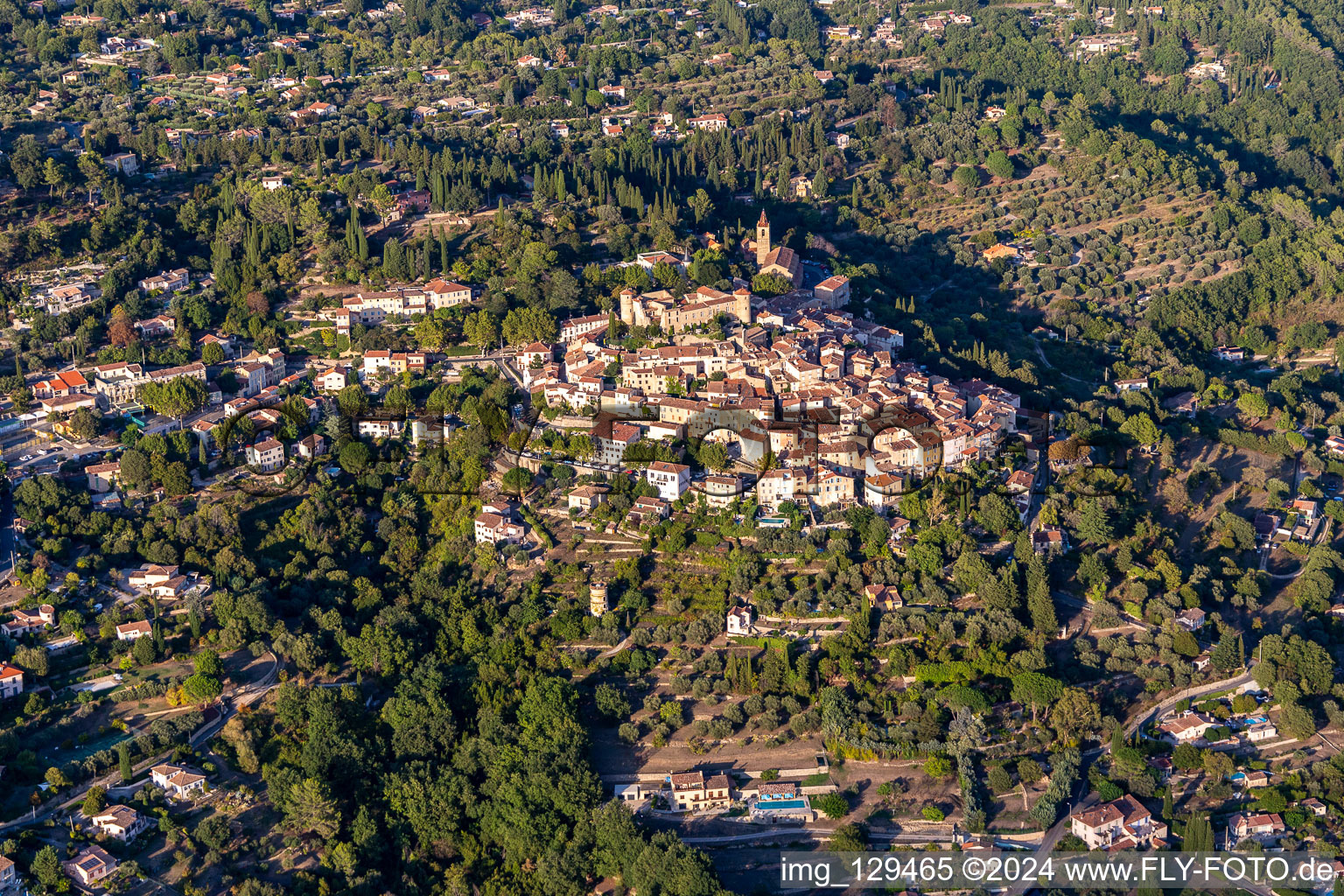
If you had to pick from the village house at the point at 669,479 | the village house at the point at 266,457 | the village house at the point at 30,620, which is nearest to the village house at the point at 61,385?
the village house at the point at 266,457

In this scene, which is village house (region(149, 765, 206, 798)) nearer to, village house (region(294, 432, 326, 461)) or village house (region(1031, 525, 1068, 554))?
village house (region(294, 432, 326, 461))

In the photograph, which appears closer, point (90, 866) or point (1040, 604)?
point (90, 866)

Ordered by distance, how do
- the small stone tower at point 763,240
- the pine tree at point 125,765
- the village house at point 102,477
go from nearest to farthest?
the pine tree at point 125,765
the village house at point 102,477
the small stone tower at point 763,240

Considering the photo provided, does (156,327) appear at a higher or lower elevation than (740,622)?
higher

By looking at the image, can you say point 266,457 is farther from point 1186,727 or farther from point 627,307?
point 1186,727

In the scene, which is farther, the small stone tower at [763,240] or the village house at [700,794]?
the small stone tower at [763,240]

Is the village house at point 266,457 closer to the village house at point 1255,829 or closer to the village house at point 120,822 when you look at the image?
the village house at point 120,822

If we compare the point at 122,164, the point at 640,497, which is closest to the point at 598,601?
the point at 640,497

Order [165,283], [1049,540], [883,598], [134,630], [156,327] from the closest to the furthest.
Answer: [134,630], [883,598], [1049,540], [156,327], [165,283]

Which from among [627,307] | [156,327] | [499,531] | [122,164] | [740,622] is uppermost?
[122,164]
